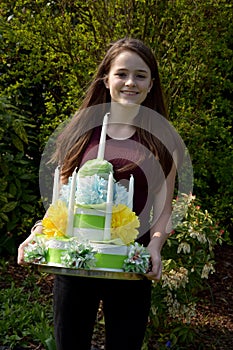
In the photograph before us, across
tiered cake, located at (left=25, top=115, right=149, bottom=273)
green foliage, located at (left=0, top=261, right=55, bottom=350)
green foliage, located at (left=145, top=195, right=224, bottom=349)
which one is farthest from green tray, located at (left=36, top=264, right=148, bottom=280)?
green foliage, located at (left=145, top=195, right=224, bottom=349)

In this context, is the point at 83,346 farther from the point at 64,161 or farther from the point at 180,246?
the point at 180,246

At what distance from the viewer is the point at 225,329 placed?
14.5 ft

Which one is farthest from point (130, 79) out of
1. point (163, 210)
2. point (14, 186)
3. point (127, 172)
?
point (14, 186)

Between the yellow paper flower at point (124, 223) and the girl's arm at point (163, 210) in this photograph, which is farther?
the girl's arm at point (163, 210)

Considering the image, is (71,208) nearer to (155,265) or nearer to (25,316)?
(155,265)

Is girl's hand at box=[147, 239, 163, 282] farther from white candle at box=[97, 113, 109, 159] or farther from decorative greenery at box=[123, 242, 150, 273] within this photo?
white candle at box=[97, 113, 109, 159]

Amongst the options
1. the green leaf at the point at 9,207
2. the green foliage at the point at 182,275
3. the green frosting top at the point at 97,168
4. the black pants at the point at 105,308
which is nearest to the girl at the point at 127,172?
the black pants at the point at 105,308

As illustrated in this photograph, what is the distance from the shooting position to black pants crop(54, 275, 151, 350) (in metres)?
2.43

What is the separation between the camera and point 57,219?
2281 millimetres

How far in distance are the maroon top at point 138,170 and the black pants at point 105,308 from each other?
7.6 inches

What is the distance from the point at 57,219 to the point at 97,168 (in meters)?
0.22

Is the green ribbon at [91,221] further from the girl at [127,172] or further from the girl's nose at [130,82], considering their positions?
the girl's nose at [130,82]

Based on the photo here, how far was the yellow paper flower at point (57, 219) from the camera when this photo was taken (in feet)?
7.47

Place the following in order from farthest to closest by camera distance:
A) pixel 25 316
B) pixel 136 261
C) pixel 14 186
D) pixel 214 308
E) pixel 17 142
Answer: pixel 14 186 < pixel 17 142 < pixel 214 308 < pixel 25 316 < pixel 136 261
